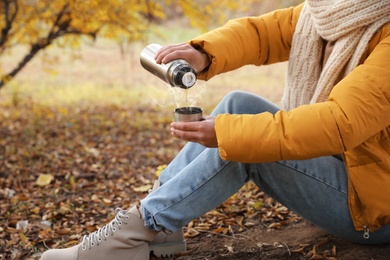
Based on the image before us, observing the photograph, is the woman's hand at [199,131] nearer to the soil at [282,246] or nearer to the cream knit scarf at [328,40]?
the cream knit scarf at [328,40]

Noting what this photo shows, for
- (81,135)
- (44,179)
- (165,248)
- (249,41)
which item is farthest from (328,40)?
(81,135)

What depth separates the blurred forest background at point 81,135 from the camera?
2645 millimetres

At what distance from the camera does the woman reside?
160 cm

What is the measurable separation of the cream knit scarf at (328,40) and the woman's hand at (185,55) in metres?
0.40

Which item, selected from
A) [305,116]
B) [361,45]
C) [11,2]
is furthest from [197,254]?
[11,2]

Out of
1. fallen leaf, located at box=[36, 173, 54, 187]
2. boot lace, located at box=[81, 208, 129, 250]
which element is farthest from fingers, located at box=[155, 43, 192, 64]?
fallen leaf, located at box=[36, 173, 54, 187]

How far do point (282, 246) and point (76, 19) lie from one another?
336cm

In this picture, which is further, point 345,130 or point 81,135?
point 81,135

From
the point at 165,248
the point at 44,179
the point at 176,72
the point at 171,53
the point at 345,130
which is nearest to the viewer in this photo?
the point at 345,130

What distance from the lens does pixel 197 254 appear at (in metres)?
2.24

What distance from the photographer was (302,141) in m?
1.59

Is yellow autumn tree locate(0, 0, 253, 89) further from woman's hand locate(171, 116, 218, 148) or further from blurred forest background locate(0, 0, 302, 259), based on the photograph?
woman's hand locate(171, 116, 218, 148)

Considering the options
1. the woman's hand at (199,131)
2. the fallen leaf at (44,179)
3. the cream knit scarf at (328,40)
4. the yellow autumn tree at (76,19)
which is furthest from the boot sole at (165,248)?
the yellow autumn tree at (76,19)

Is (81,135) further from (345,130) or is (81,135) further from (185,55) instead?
(345,130)
